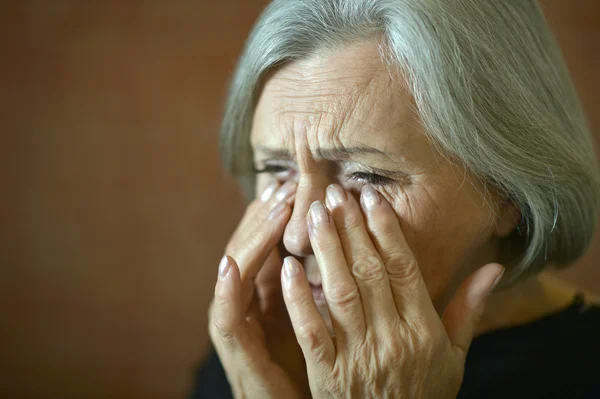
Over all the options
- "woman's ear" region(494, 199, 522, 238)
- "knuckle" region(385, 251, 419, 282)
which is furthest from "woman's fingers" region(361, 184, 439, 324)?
"woman's ear" region(494, 199, 522, 238)

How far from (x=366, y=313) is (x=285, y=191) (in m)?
0.36

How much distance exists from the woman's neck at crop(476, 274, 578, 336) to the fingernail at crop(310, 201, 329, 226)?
2.16 feet

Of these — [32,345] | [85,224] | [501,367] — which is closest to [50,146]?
[85,224]

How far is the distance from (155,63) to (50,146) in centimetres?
62

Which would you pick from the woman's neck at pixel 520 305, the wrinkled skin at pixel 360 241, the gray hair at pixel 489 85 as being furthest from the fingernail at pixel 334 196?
the woman's neck at pixel 520 305

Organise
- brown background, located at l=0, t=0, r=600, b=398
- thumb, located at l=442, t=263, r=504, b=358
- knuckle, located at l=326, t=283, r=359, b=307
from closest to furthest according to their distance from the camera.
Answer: knuckle, located at l=326, t=283, r=359, b=307 < thumb, located at l=442, t=263, r=504, b=358 < brown background, located at l=0, t=0, r=600, b=398

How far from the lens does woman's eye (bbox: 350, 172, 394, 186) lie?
1198mm

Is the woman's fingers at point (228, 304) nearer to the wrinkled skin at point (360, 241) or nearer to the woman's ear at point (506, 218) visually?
the wrinkled skin at point (360, 241)

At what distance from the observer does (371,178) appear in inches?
47.4

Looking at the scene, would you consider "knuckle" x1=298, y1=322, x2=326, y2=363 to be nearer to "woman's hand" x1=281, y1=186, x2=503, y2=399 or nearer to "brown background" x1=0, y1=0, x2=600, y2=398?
"woman's hand" x1=281, y1=186, x2=503, y2=399

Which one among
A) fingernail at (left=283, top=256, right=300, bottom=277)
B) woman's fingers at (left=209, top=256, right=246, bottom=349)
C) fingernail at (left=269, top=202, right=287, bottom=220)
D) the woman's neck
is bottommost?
the woman's neck

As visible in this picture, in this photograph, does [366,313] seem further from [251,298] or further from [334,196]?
[251,298]

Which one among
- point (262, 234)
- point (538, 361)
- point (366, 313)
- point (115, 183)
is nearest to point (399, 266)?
point (366, 313)

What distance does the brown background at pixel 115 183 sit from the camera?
2.42m
